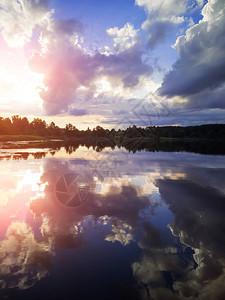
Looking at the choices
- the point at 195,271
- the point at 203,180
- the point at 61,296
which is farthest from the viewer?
the point at 203,180

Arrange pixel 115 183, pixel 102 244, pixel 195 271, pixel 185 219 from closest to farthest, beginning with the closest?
pixel 195 271 < pixel 102 244 < pixel 185 219 < pixel 115 183

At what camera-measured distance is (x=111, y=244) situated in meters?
8.84

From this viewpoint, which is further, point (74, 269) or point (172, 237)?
point (172, 237)

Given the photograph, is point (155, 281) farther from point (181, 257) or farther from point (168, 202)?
point (168, 202)

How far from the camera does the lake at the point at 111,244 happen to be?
6430 mm

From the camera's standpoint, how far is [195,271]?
717 centimetres

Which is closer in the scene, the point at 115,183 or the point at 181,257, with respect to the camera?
the point at 181,257

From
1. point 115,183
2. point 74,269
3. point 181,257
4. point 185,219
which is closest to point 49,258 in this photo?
point 74,269

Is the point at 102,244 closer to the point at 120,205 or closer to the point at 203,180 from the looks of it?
the point at 120,205

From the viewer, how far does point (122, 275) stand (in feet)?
22.8

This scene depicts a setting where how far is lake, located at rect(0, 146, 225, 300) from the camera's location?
6.43 meters

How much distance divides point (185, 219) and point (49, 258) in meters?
7.79

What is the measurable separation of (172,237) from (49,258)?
18.6 ft

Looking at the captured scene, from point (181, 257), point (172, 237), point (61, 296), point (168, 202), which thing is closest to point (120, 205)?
point (168, 202)
